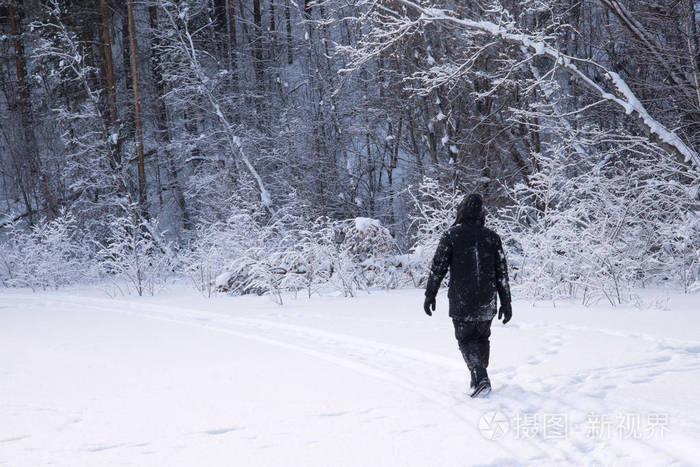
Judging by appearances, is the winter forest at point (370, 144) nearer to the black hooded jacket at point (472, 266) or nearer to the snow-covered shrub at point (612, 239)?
the snow-covered shrub at point (612, 239)

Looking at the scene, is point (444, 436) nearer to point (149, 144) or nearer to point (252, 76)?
point (252, 76)

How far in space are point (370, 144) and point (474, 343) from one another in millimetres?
17316

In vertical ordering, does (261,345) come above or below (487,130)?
below

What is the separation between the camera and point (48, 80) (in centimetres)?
2356

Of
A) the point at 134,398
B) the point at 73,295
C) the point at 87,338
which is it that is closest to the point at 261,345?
the point at 134,398

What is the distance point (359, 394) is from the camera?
4586 millimetres

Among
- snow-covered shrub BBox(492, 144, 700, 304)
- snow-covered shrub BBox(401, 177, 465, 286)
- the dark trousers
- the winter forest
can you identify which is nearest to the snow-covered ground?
the dark trousers

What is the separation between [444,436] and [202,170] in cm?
1962

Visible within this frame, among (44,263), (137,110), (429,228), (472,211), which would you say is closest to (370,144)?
(137,110)

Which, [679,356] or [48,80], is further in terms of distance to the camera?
[48,80]

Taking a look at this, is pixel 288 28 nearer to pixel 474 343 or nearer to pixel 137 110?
pixel 137 110

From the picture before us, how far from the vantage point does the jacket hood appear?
14.8ft

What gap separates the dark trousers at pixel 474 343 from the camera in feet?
14.5

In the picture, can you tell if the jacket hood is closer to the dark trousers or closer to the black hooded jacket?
the black hooded jacket
